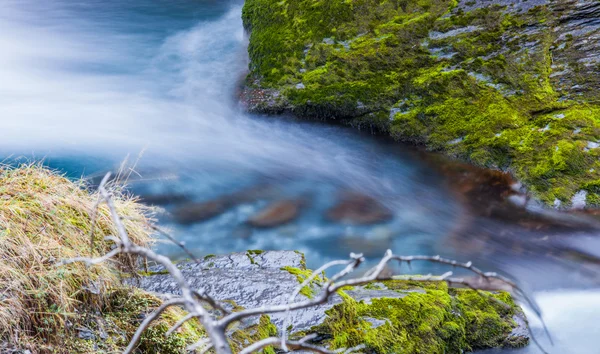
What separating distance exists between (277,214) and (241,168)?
149cm

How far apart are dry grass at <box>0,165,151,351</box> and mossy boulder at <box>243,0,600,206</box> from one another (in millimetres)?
5446

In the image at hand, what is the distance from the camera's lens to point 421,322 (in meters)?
4.03

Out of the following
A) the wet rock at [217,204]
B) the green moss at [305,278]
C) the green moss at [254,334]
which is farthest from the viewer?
the wet rock at [217,204]

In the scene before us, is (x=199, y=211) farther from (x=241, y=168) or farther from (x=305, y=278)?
(x=305, y=278)

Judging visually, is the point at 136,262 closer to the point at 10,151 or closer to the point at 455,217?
the point at 455,217

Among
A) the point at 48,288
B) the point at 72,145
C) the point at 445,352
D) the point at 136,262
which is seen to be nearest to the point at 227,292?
the point at 136,262

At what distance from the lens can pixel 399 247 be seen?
6348mm

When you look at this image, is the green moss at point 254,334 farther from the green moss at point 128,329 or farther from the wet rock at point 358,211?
the wet rock at point 358,211

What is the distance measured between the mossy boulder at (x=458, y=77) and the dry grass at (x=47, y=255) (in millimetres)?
5446

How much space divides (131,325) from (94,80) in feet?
28.5

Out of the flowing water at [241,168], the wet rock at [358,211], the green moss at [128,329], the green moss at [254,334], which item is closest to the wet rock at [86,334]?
the green moss at [128,329]

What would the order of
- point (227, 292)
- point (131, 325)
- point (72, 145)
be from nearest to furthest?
1. point (131, 325)
2. point (227, 292)
3. point (72, 145)

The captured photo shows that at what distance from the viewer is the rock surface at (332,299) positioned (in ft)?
12.0

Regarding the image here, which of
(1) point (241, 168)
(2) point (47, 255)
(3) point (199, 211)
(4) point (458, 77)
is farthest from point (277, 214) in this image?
(2) point (47, 255)
